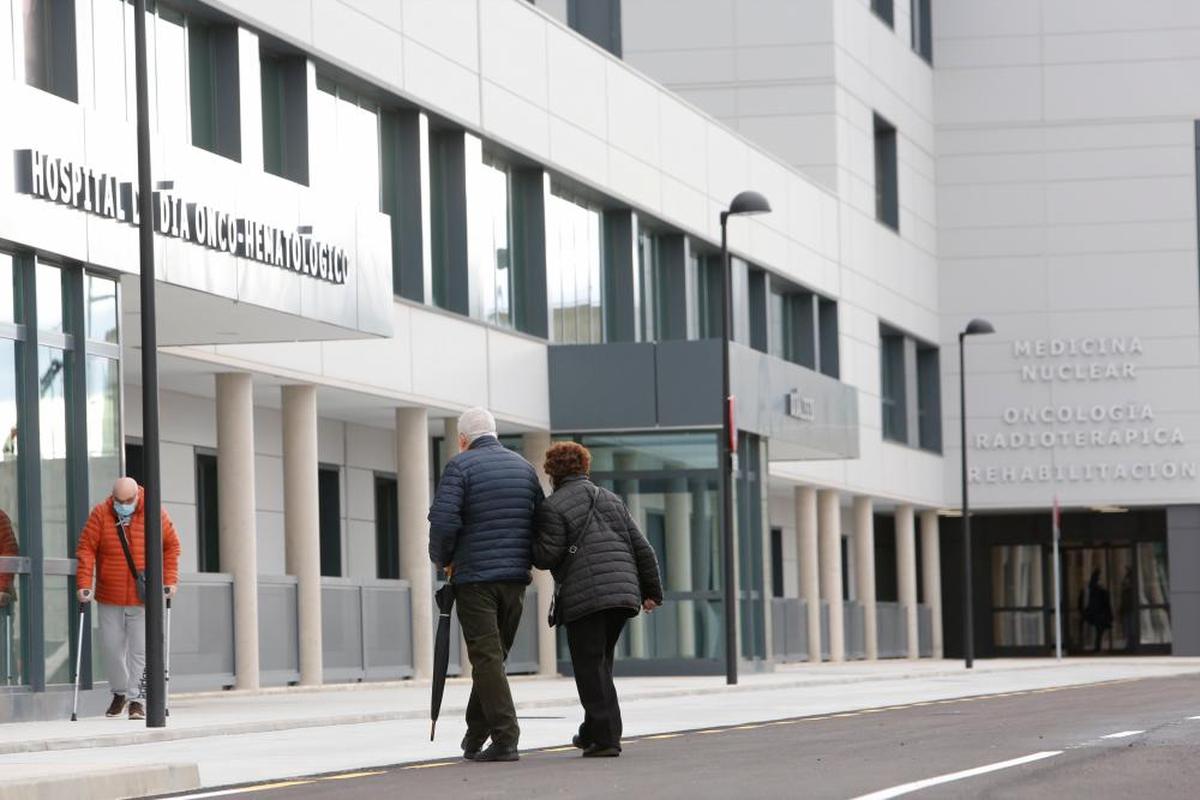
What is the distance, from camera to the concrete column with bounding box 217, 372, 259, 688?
86.6 feet

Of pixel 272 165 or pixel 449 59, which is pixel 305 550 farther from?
pixel 449 59

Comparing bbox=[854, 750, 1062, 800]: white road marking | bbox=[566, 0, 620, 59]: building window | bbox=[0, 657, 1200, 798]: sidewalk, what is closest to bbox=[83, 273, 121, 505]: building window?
bbox=[0, 657, 1200, 798]: sidewalk

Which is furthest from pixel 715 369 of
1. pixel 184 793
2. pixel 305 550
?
pixel 184 793

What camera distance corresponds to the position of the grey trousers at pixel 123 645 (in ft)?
63.5

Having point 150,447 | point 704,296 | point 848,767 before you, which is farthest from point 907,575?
point 848,767

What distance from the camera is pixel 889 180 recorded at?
5509 centimetres

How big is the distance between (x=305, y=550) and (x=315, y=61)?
17.9 feet

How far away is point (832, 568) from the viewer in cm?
4928

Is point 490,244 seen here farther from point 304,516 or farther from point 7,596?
point 7,596

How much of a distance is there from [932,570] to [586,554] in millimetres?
46136

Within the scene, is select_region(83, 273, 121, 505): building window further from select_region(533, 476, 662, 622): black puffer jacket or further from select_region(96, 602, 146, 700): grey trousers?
select_region(533, 476, 662, 622): black puffer jacket

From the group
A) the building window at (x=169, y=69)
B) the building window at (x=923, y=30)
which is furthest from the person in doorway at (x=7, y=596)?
the building window at (x=923, y=30)

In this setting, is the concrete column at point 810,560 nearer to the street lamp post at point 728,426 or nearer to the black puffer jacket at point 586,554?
the street lamp post at point 728,426

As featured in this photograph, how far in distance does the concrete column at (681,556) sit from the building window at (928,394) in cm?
2382
